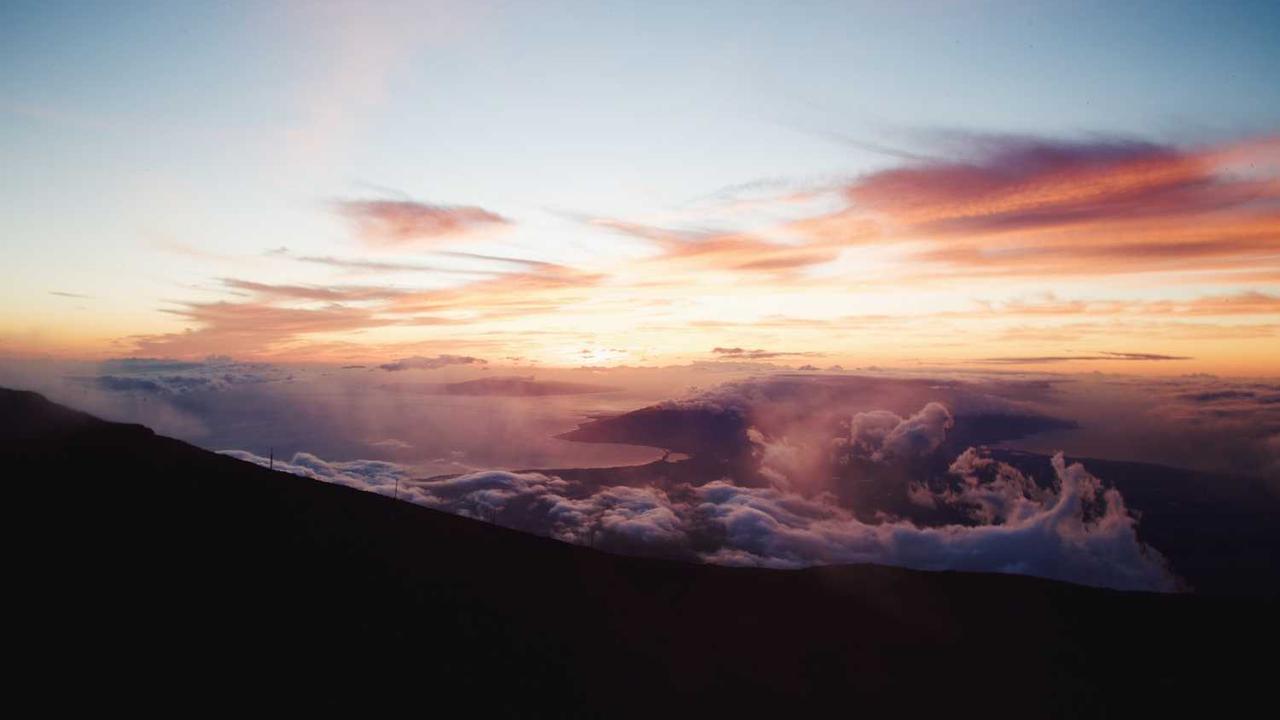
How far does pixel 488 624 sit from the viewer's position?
19.0 metres

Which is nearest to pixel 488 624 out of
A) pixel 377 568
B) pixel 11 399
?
pixel 377 568

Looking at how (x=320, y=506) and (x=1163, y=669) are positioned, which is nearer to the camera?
(x=1163, y=669)

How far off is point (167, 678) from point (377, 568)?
8.90 m

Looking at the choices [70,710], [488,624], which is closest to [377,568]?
[488,624]

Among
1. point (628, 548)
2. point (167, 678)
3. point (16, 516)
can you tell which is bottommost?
point (628, 548)

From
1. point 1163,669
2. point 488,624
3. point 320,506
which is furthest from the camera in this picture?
point 320,506

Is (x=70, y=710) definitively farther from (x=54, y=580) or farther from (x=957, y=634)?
(x=957, y=634)

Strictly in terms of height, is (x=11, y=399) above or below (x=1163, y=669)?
above

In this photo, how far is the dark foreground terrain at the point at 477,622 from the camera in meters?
14.0

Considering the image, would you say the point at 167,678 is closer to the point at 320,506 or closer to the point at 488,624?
the point at 488,624

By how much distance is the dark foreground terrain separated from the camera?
→ 14.0m

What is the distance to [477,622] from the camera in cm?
1900

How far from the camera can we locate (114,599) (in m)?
15.1

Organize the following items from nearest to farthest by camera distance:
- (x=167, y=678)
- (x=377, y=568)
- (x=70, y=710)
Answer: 1. (x=70, y=710)
2. (x=167, y=678)
3. (x=377, y=568)
